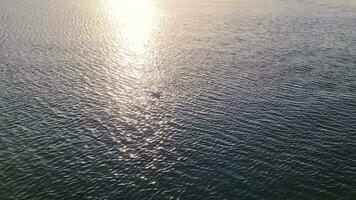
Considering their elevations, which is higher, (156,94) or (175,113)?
(156,94)

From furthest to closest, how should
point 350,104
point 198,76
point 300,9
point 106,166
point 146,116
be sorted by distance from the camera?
1. point 300,9
2. point 198,76
3. point 350,104
4. point 146,116
5. point 106,166

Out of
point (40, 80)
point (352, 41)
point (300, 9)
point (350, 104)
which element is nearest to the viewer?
point (350, 104)

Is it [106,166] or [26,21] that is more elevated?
[26,21]

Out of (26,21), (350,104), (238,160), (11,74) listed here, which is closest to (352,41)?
(350,104)

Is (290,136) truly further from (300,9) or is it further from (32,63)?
(300,9)

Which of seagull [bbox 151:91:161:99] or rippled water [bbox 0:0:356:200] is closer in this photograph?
rippled water [bbox 0:0:356:200]

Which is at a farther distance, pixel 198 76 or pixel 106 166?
pixel 198 76

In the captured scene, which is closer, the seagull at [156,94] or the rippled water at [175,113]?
the rippled water at [175,113]

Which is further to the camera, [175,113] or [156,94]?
[156,94]
